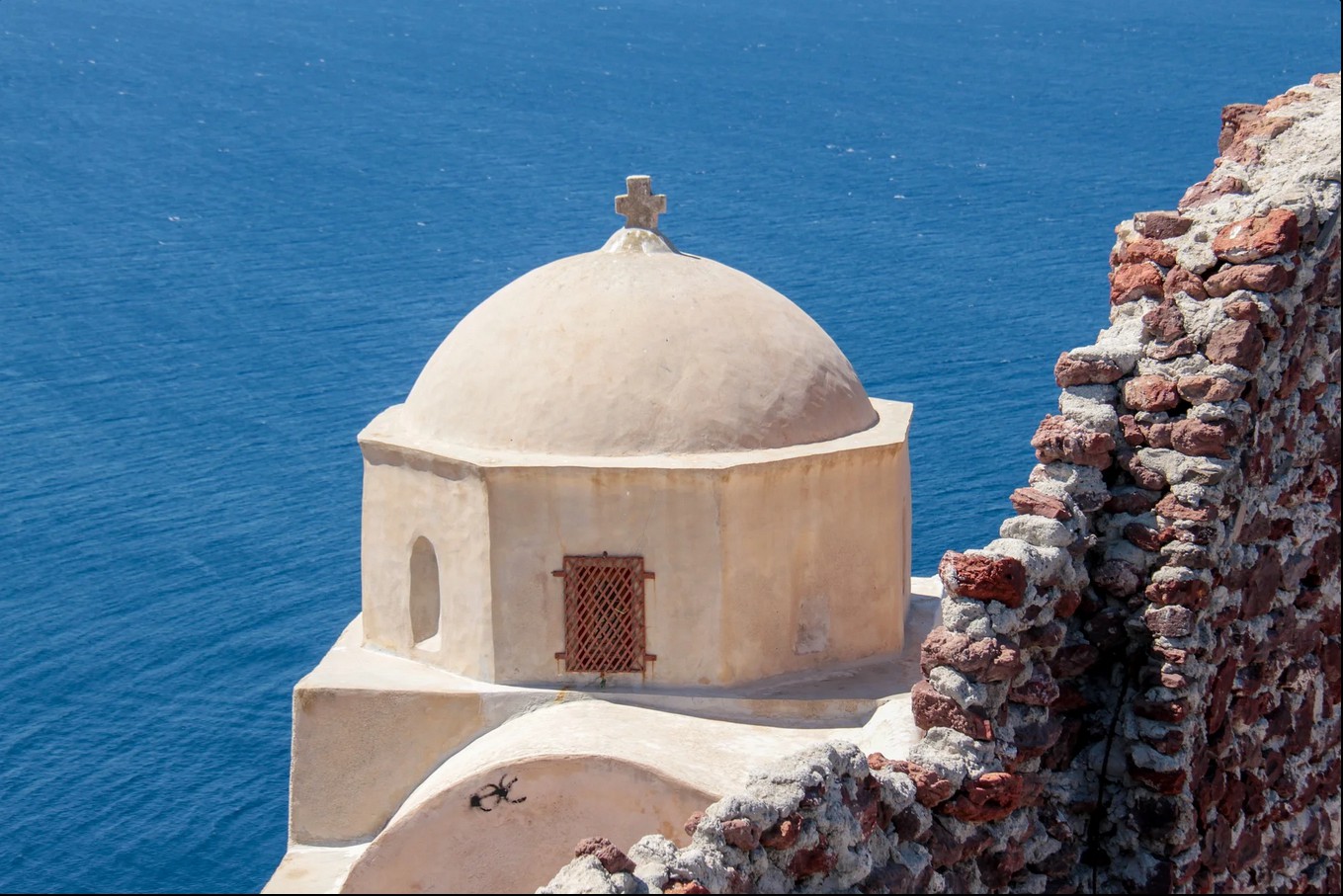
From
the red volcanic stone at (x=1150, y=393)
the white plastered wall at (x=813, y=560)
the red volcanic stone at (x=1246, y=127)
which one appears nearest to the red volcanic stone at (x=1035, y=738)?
the red volcanic stone at (x=1150, y=393)

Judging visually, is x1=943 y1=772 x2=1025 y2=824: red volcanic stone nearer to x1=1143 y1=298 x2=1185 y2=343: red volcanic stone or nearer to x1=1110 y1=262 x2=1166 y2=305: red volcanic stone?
x1=1143 y1=298 x2=1185 y2=343: red volcanic stone

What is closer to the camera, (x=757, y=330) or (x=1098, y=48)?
(x=757, y=330)

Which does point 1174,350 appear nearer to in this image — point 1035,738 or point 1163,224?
point 1163,224

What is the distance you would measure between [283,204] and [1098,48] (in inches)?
985

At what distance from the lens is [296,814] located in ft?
29.7

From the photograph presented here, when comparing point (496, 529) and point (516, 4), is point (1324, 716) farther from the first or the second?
point (516, 4)

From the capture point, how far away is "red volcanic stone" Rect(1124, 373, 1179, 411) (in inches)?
266

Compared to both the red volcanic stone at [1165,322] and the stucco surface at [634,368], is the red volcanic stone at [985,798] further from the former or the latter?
the stucco surface at [634,368]

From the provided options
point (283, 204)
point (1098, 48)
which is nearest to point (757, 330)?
point (283, 204)

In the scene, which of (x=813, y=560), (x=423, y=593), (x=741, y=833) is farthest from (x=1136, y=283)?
(x=423, y=593)

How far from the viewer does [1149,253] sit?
23.7ft

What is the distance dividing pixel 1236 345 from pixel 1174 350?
257 mm

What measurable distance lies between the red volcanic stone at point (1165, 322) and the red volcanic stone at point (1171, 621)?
106 cm

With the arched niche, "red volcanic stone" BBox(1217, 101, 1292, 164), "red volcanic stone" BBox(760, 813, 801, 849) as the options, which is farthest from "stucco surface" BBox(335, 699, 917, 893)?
"red volcanic stone" BBox(1217, 101, 1292, 164)
